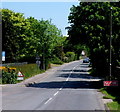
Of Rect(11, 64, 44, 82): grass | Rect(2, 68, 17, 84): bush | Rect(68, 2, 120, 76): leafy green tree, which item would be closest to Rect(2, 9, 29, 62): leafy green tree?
Rect(11, 64, 44, 82): grass

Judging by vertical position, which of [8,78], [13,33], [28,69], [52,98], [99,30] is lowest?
[52,98]

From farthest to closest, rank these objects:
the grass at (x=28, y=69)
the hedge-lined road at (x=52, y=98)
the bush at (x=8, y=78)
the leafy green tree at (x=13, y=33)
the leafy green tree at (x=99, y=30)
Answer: the leafy green tree at (x=13, y=33) < the grass at (x=28, y=69) < the bush at (x=8, y=78) < the leafy green tree at (x=99, y=30) < the hedge-lined road at (x=52, y=98)

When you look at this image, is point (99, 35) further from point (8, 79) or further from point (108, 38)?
point (8, 79)

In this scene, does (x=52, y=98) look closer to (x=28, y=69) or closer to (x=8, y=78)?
(x=8, y=78)

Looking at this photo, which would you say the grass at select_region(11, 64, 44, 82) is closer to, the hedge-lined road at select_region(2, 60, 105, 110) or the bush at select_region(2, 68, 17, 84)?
the bush at select_region(2, 68, 17, 84)

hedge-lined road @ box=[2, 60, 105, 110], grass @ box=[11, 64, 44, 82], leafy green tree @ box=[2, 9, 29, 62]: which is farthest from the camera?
leafy green tree @ box=[2, 9, 29, 62]

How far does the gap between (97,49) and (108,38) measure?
4.77 ft

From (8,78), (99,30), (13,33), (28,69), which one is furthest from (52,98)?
(13,33)

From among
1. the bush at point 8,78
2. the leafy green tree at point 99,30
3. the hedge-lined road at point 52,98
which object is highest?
the leafy green tree at point 99,30

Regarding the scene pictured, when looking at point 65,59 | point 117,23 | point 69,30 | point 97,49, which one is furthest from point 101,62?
point 65,59

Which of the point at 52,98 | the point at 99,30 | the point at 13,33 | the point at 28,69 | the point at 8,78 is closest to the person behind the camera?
the point at 52,98

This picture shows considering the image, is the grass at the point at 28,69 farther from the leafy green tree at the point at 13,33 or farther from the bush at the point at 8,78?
the leafy green tree at the point at 13,33

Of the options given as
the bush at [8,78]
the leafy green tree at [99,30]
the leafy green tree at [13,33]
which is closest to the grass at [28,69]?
the bush at [8,78]

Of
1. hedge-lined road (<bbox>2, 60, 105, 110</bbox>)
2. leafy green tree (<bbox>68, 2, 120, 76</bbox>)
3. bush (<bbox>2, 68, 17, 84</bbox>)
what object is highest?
leafy green tree (<bbox>68, 2, 120, 76</bbox>)
